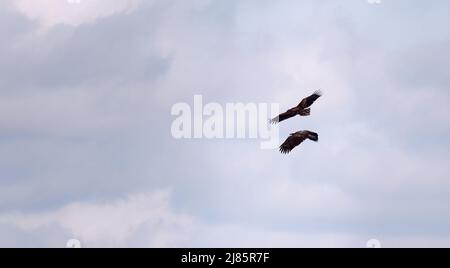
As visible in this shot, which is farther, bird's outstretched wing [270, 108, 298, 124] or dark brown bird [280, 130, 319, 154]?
dark brown bird [280, 130, 319, 154]

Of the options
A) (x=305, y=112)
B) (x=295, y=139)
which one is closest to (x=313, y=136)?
(x=295, y=139)

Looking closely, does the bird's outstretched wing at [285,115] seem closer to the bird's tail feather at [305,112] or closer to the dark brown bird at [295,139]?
the bird's tail feather at [305,112]

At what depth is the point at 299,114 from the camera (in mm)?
95250

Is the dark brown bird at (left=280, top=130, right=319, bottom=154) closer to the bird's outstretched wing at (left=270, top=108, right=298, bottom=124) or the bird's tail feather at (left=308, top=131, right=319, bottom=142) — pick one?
the bird's tail feather at (left=308, top=131, right=319, bottom=142)

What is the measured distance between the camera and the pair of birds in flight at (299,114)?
95.2 metres

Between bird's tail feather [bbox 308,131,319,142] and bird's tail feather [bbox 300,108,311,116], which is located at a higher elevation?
bird's tail feather [bbox 300,108,311,116]

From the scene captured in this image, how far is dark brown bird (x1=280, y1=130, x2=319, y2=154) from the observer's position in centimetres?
9750

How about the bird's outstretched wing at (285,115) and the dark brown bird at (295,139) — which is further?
the dark brown bird at (295,139)

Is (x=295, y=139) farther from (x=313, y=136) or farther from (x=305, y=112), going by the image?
(x=305, y=112)

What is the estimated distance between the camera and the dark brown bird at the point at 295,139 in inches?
3839

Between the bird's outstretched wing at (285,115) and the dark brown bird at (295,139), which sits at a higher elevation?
the bird's outstretched wing at (285,115)
